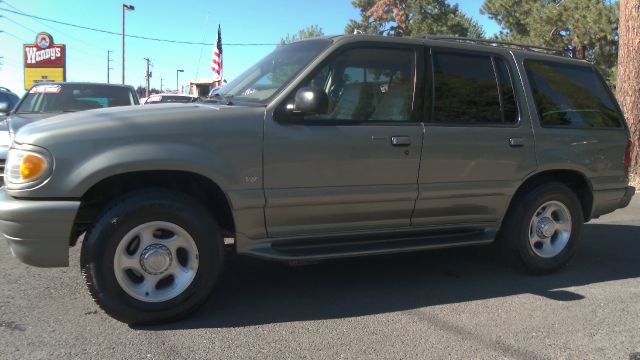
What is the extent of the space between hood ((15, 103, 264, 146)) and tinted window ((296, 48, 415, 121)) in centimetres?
60

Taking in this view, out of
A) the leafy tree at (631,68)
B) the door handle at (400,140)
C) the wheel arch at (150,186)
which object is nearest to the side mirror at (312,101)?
the door handle at (400,140)

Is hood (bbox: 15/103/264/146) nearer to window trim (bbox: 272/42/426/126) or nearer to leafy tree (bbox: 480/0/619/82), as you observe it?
window trim (bbox: 272/42/426/126)

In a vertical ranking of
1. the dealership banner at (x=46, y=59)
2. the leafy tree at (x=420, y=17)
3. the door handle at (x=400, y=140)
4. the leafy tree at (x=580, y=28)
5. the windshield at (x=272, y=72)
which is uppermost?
the leafy tree at (x=420, y=17)

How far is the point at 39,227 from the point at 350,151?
207 centimetres

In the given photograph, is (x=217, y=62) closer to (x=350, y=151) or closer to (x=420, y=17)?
(x=350, y=151)

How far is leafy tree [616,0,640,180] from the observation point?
1045 centimetres

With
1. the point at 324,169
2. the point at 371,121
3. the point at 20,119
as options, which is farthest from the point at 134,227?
the point at 20,119

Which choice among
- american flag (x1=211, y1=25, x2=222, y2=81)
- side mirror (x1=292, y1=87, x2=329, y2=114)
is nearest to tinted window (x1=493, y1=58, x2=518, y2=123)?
side mirror (x1=292, y1=87, x2=329, y2=114)

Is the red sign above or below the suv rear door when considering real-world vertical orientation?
above

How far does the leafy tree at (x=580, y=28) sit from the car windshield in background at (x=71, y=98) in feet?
Answer: 57.3

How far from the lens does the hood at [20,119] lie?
6.55 metres

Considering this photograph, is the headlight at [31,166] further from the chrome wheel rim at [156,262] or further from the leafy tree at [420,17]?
the leafy tree at [420,17]

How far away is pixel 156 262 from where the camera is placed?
11.7ft

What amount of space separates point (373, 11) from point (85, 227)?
32.9 m
